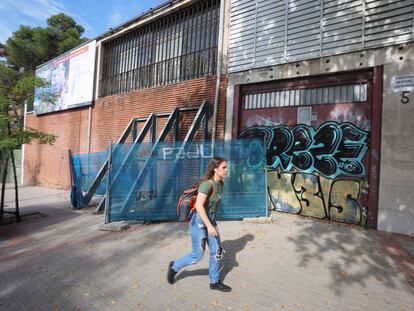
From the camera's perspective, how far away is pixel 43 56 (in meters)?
27.1

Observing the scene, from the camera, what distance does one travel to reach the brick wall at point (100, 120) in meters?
10.4

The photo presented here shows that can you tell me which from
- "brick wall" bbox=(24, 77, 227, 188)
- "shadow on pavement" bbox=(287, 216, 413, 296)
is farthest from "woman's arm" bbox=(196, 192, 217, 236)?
"brick wall" bbox=(24, 77, 227, 188)

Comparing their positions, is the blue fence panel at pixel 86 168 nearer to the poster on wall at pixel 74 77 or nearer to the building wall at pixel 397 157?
the poster on wall at pixel 74 77

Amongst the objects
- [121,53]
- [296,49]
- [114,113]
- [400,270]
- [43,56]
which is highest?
[43,56]

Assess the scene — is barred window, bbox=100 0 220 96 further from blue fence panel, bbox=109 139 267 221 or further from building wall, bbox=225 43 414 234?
building wall, bbox=225 43 414 234

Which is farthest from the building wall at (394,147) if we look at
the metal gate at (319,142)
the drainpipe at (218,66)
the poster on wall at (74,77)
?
the poster on wall at (74,77)

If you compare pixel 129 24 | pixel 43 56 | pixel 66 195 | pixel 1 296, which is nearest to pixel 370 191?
pixel 1 296

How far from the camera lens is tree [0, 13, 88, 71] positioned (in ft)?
87.6

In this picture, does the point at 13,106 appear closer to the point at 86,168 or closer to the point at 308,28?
the point at 86,168

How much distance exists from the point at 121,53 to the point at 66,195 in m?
6.71

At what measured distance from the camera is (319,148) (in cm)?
738

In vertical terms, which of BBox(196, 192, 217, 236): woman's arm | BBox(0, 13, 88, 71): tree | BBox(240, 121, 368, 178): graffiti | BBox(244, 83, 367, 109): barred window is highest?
BBox(0, 13, 88, 71): tree

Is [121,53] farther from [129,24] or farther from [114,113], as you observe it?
[114,113]

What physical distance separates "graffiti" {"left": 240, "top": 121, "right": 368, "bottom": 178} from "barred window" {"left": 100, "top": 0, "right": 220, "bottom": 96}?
3.49 metres
